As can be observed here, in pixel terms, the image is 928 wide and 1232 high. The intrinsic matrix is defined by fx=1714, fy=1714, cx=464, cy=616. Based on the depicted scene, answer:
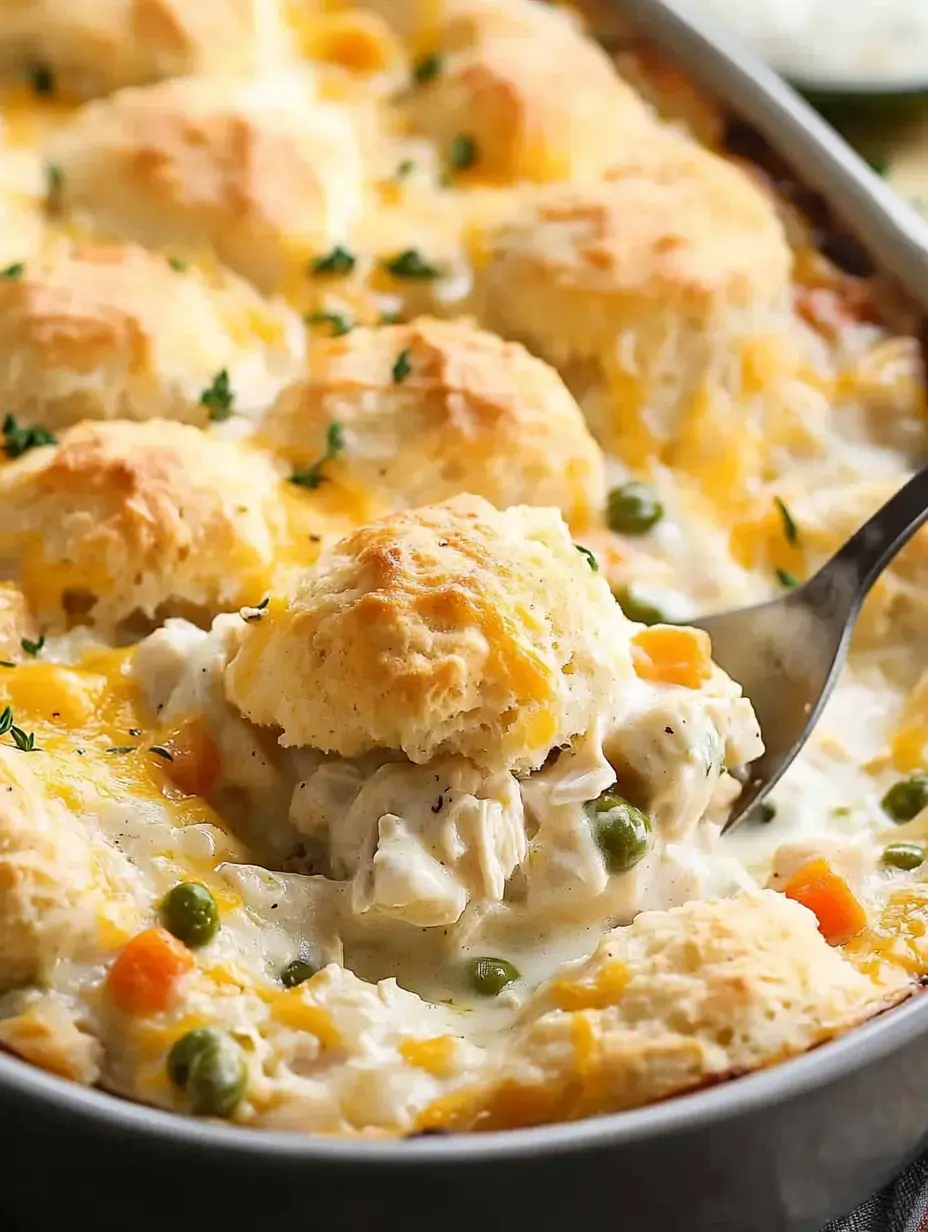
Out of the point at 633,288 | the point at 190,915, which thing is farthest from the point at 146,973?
the point at 633,288

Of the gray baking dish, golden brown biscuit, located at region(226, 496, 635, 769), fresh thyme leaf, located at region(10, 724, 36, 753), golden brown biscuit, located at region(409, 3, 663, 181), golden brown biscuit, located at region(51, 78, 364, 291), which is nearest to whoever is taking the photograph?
the gray baking dish

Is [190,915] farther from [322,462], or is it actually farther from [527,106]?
[527,106]

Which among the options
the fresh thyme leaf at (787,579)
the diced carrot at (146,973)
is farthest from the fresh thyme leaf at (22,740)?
the fresh thyme leaf at (787,579)

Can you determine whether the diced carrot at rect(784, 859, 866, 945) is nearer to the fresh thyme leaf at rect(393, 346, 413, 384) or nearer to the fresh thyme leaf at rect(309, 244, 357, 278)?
the fresh thyme leaf at rect(393, 346, 413, 384)

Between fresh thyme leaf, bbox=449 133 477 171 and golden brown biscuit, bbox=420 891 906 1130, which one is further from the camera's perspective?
fresh thyme leaf, bbox=449 133 477 171

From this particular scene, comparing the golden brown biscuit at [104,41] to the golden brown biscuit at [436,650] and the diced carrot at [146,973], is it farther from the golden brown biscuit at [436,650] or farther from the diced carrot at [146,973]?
the diced carrot at [146,973]

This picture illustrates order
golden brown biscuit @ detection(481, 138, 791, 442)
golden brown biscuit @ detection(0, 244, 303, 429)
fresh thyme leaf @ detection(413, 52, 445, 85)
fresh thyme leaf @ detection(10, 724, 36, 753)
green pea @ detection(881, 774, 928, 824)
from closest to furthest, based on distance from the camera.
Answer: fresh thyme leaf @ detection(10, 724, 36, 753) < green pea @ detection(881, 774, 928, 824) < golden brown biscuit @ detection(0, 244, 303, 429) < golden brown biscuit @ detection(481, 138, 791, 442) < fresh thyme leaf @ detection(413, 52, 445, 85)

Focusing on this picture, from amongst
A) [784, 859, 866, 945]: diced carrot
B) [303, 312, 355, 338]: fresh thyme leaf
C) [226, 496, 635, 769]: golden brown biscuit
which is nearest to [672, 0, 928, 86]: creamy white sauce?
[303, 312, 355, 338]: fresh thyme leaf
